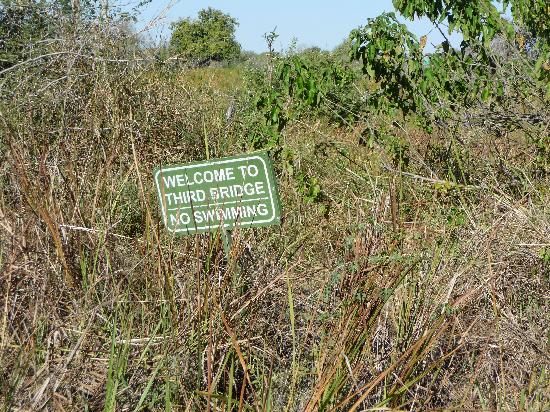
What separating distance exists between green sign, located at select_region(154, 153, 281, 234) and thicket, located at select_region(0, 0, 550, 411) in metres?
0.13

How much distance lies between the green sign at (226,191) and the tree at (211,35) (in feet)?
67.3

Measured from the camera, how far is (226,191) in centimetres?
317

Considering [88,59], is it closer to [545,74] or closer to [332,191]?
[332,191]

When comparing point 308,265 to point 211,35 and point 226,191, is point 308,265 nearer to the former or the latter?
point 226,191

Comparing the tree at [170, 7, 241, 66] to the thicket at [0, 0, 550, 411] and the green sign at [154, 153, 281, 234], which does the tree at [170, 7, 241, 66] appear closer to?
the thicket at [0, 0, 550, 411]

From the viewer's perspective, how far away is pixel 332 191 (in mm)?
5320

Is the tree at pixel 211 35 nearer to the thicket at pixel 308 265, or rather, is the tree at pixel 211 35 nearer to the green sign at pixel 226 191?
the thicket at pixel 308 265

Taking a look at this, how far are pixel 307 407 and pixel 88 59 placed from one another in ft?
14.5

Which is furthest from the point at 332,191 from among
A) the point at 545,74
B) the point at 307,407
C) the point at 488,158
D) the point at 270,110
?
the point at 307,407

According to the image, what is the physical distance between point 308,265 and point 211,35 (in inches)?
898

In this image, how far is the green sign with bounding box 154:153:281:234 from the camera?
313 centimetres

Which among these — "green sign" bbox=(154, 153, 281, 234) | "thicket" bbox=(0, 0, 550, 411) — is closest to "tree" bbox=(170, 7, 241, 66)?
"thicket" bbox=(0, 0, 550, 411)

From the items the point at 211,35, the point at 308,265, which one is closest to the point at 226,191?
the point at 308,265

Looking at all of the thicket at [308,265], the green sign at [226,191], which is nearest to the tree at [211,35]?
the thicket at [308,265]
